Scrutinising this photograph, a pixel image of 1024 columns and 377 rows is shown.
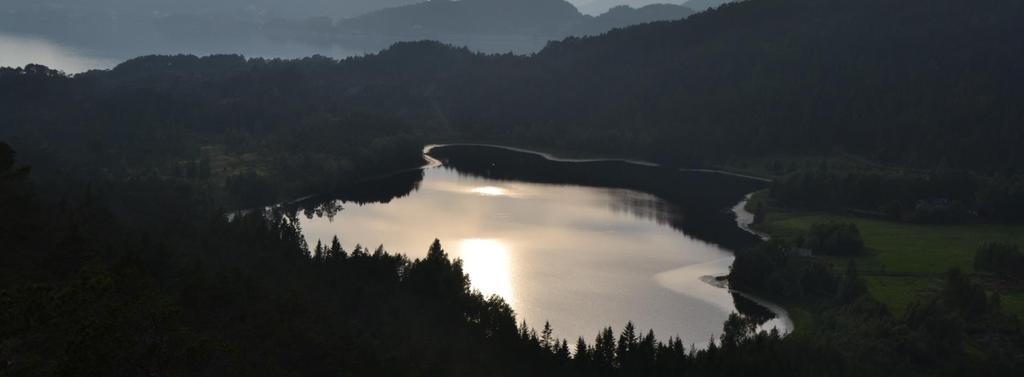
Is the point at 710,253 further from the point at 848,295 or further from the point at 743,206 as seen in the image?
the point at 743,206

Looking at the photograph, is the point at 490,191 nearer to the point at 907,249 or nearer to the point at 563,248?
the point at 563,248

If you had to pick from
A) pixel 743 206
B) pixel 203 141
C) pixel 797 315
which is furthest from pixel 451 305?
pixel 203 141

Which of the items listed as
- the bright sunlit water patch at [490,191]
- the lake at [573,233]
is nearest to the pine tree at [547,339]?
the lake at [573,233]

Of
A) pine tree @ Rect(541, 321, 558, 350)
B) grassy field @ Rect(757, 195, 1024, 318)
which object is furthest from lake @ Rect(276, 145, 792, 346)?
grassy field @ Rect(757, 195, 1024, 318)

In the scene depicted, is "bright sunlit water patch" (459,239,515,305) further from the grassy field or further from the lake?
the grassy field

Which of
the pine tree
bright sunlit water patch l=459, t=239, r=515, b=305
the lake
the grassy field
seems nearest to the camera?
the pine tree

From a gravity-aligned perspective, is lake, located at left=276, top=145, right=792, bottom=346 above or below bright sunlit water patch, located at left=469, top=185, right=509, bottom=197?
below

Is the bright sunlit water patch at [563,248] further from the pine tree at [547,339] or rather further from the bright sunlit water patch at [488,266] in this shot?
the pine tree at [547,339]
